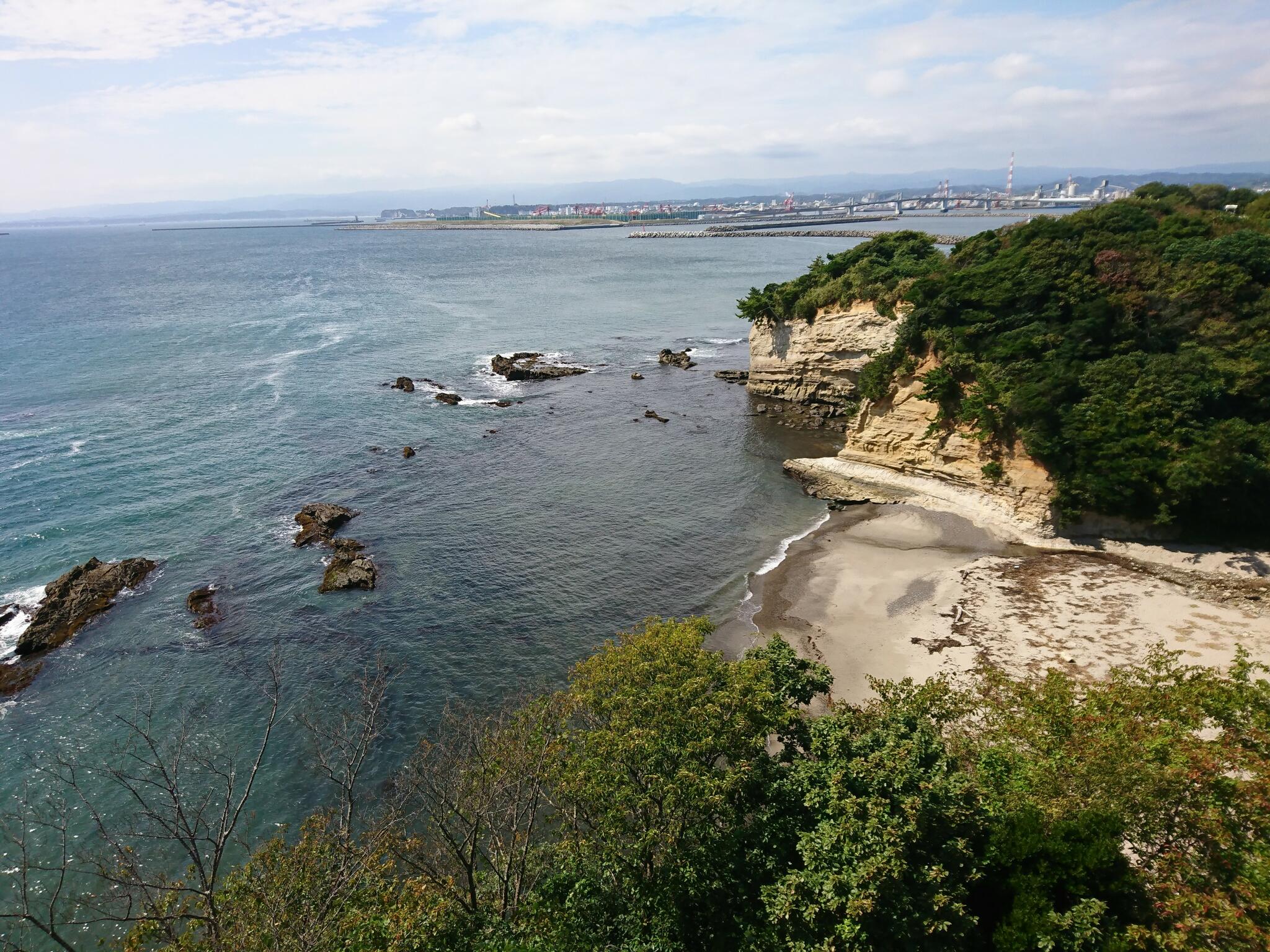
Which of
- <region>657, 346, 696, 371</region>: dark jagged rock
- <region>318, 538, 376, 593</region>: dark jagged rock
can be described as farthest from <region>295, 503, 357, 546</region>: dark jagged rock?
<region>657, 346, 696, 371</region>: dark jagged rock

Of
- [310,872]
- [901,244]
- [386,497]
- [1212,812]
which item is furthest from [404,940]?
[901,244]

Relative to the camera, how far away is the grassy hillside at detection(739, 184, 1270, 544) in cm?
3378

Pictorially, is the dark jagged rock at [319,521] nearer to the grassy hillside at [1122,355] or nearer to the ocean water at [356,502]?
the ocean water at [356,502]

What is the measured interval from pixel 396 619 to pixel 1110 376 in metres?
40.5

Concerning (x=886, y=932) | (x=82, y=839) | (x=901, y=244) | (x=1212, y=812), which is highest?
(x=901, y=244)

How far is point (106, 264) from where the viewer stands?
574ft

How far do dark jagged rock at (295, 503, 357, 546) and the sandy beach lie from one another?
24.8m

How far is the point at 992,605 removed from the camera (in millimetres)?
31578

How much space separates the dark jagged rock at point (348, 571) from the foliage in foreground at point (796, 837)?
18.1 m

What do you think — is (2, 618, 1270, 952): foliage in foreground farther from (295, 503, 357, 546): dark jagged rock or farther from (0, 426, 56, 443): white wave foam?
(0, 426, 56, 443): white wave foam

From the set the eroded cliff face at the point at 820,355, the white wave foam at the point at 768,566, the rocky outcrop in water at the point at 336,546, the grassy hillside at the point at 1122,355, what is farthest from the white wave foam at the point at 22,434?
the grassy hillside at the point at 1122,355

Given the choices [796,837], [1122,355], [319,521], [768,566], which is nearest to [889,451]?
[1122,355]

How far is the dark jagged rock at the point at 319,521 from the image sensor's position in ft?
130

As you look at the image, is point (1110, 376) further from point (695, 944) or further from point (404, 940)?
point (404, 940)
